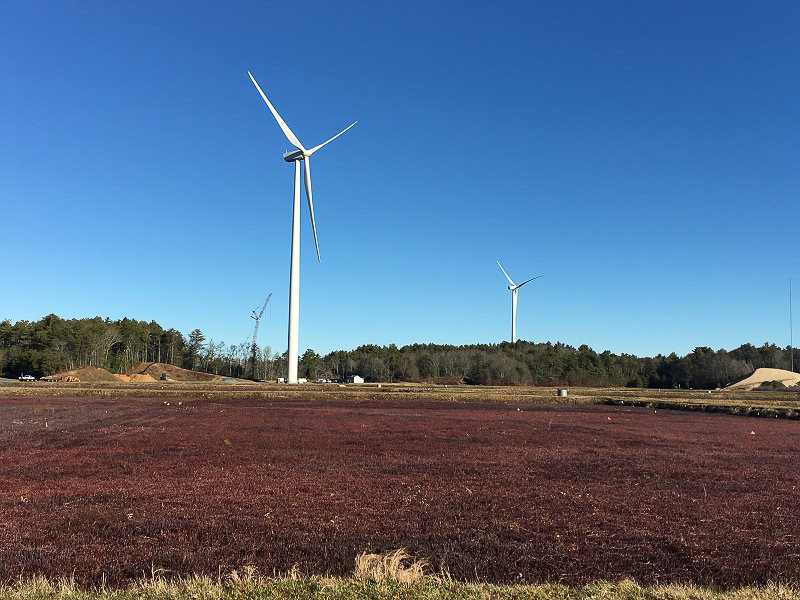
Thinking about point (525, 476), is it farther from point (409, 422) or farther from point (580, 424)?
point (580, 424)

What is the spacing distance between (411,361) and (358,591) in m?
177

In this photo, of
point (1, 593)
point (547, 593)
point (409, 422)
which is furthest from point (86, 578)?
point (409, 422)

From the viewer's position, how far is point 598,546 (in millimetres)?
10195

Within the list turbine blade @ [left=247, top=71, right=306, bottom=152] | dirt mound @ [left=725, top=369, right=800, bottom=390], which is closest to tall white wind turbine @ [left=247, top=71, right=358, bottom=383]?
turbine blade @ [left=247, top=71, right=306, bottom=152]

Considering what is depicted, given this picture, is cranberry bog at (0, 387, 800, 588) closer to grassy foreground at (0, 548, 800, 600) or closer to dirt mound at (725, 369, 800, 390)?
grassy foreground at (0, 548, 800, 600)

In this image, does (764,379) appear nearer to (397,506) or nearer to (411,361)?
(411,361)

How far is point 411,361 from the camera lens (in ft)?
603

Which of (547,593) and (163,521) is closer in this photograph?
(547,593)

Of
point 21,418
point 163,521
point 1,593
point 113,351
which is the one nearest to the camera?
point 1,593

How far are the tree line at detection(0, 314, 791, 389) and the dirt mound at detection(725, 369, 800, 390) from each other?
13.9 metres

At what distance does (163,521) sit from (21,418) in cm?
2933

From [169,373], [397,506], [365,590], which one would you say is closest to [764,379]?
[397,506]

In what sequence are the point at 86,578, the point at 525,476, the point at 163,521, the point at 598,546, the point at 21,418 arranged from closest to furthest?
the point at 86,578
the point at 598,546
the point at 163,521
the point at 525,476
the point at 21,418

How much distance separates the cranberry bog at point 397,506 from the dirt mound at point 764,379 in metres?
106
